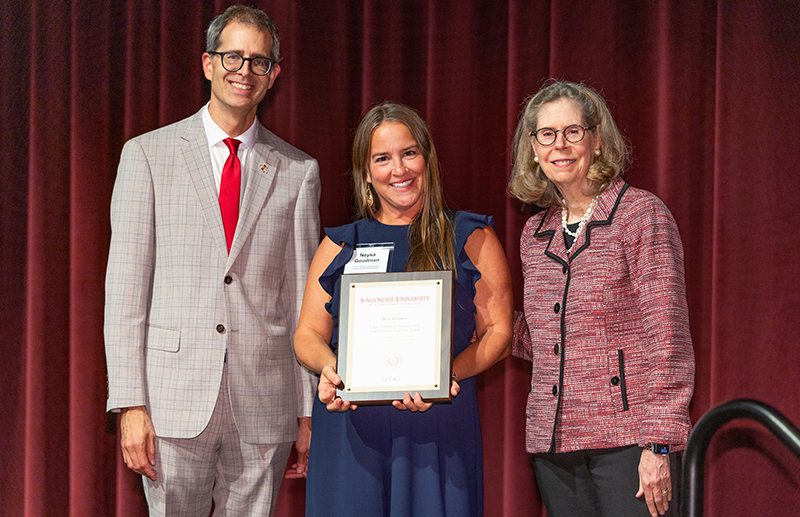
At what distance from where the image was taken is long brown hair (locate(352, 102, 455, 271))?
1.97m

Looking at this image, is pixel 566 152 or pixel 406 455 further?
pixel 566 152

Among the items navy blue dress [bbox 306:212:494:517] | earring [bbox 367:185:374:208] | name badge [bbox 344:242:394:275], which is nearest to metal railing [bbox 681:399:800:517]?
navy blue dress [bbox 306:212:494:517]

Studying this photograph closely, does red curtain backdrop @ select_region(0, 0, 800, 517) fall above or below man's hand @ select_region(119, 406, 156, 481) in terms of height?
above

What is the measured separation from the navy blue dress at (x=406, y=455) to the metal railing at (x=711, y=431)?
2.82ft

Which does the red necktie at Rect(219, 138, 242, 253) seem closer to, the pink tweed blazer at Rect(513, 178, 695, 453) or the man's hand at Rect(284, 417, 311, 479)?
the man's hand at Rect(284, 417, 311, 479)

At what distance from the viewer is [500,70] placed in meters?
2.74

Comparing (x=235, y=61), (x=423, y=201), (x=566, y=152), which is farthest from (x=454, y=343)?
(x=235, y=61)

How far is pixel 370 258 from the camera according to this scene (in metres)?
2.02

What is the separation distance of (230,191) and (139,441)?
2.83 ft

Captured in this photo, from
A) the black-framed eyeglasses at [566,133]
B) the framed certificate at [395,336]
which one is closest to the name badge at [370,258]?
the framed certificate at [395,336]

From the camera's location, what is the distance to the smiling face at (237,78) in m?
2.20

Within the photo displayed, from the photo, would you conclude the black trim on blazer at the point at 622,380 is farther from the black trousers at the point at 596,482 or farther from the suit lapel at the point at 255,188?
the suit lapel at the point at 255,188

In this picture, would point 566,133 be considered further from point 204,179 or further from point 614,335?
point 204,179

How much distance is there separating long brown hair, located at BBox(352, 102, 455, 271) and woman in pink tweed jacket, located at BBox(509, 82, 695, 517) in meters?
0.31
